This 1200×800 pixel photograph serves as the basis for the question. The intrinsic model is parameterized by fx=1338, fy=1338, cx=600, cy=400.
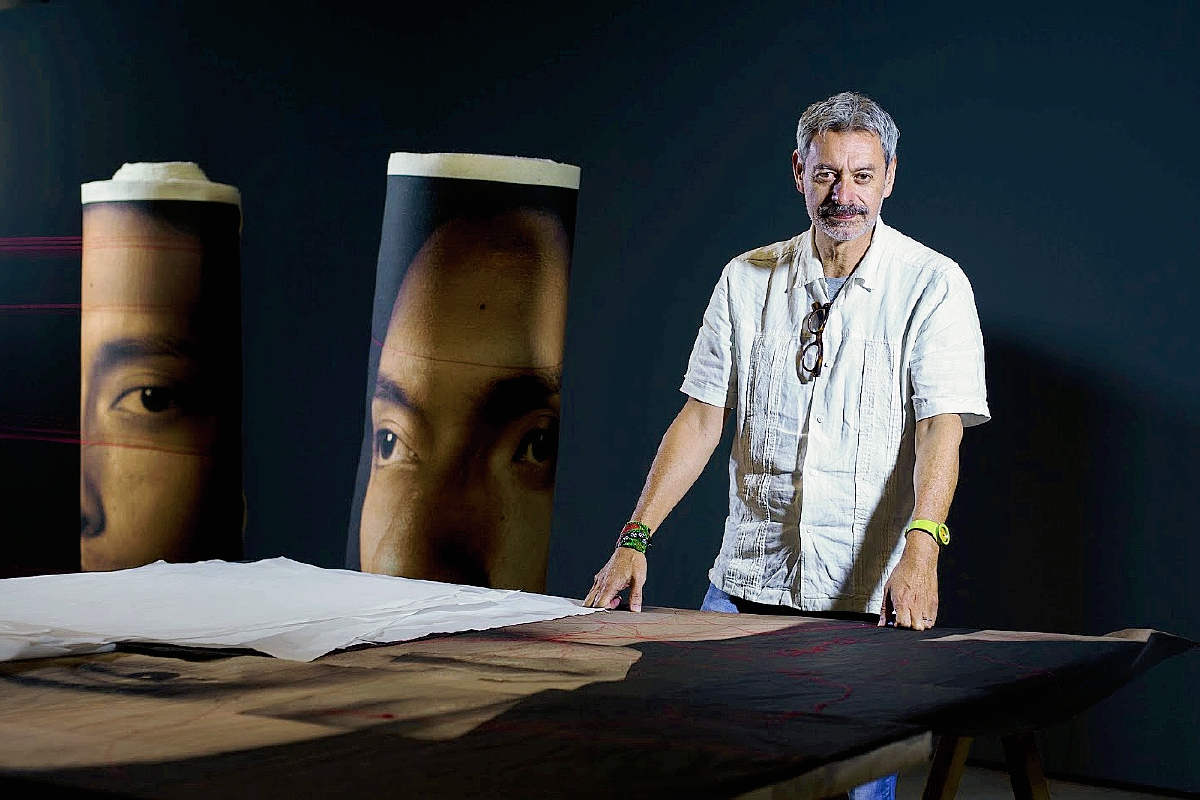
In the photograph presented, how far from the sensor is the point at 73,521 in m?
4.57

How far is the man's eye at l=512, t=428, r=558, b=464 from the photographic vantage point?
287 centimetres

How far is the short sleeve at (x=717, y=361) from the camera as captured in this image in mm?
2365

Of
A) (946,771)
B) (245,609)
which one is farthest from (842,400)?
(245,609)

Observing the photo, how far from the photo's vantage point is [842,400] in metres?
2.21

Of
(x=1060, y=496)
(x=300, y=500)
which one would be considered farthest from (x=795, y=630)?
(x=300, y=500)

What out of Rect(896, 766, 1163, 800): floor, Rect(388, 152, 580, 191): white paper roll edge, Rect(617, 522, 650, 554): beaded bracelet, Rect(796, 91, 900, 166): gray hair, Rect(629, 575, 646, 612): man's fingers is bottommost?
Rect(896, 766, 1163, 800): floor

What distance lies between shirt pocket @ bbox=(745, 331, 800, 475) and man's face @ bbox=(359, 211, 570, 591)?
2.14 ft

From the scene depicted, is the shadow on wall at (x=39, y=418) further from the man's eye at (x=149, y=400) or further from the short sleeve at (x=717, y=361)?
the short sleeve at (x=717, y=361)

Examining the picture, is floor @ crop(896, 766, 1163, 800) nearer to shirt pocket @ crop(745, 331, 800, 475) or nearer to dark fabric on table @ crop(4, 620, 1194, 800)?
shirt pocket @ crop(745, 331, 800, 475)

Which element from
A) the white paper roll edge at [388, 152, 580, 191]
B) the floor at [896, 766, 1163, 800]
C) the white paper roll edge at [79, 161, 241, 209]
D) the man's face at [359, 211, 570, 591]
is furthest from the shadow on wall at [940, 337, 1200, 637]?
the white paper roll edge at [79, 161, 241, 209]

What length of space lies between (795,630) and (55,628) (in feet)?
3.10

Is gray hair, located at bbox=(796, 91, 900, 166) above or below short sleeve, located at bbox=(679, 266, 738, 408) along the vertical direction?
above

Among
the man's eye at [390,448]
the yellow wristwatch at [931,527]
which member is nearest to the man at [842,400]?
the yellow wristwatch at [931,527]

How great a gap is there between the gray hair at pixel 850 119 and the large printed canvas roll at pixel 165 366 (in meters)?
1.88
